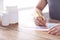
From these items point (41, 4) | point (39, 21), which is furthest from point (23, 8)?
point (39, 21)

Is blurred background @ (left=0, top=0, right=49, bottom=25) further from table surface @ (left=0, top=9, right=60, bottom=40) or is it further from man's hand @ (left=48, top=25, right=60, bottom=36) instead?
man's hand @ (left=48, top=25, right=60, bottom=36)

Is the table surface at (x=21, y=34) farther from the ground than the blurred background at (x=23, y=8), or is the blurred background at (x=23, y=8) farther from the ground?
the blurred background at (x=23, y=8)

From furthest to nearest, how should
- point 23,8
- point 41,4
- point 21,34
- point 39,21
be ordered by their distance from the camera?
1. point 23,8
2. point 41,4
3. point 39,21
4. point 21,34

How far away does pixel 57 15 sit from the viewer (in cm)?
191

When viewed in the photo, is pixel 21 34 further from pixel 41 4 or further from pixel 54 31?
pixel 41 4

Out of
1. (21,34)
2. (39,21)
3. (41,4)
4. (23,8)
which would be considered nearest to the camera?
(21,34)

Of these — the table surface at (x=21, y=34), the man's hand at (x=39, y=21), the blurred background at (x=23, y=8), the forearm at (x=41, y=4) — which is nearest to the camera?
the table surface at (x=21, y=34)

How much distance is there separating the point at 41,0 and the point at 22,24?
805mm

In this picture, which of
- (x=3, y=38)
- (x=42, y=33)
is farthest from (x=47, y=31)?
(x=3, y=38)

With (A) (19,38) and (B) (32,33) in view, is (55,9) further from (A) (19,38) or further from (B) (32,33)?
(A) (19,38)

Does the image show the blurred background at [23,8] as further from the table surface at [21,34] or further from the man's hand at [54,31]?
the man's hand at [54,31]

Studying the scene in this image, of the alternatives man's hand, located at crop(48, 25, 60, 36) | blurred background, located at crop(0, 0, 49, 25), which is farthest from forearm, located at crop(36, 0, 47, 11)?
man's hand, located at crop(48, 25, 60, 36)

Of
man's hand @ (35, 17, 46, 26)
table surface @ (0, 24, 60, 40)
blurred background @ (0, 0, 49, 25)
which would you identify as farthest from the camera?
blurred background @ (0, 0, 49, 25)

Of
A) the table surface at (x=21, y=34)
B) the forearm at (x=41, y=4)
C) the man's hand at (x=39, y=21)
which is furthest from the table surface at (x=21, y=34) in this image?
the forearm at (x=41, y=4)
